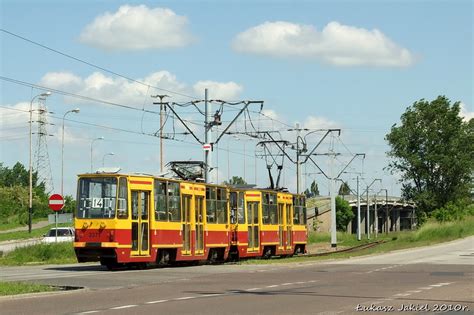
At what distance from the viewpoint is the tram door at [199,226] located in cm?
3662

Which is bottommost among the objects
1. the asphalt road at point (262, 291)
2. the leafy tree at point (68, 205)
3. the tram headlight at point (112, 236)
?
the asphalt road at point (262, 291)

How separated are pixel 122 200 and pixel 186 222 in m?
4.65

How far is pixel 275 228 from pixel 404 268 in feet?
43.5

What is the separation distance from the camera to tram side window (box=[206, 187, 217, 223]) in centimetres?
3803

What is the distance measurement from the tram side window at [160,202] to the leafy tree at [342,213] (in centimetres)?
9905

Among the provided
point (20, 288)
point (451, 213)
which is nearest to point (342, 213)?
point (451, 213)

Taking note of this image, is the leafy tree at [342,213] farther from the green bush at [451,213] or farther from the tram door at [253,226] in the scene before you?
the tram door at [253,226]

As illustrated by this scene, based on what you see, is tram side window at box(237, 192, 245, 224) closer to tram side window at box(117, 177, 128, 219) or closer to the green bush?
tram side window at box(117, 177, 128, 219)

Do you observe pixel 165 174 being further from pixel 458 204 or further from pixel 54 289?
pixel 458 204

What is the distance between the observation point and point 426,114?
101m

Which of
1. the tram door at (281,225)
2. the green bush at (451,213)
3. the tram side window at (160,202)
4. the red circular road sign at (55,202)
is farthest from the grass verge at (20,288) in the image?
the green bush at (451,213)

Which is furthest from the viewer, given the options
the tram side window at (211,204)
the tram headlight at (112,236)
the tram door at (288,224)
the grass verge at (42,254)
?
the tram door at (288,224)

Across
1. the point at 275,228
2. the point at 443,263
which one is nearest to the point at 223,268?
the point at 443,263

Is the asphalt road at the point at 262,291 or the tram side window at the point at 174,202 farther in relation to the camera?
the tram side window at the point at 174,202
